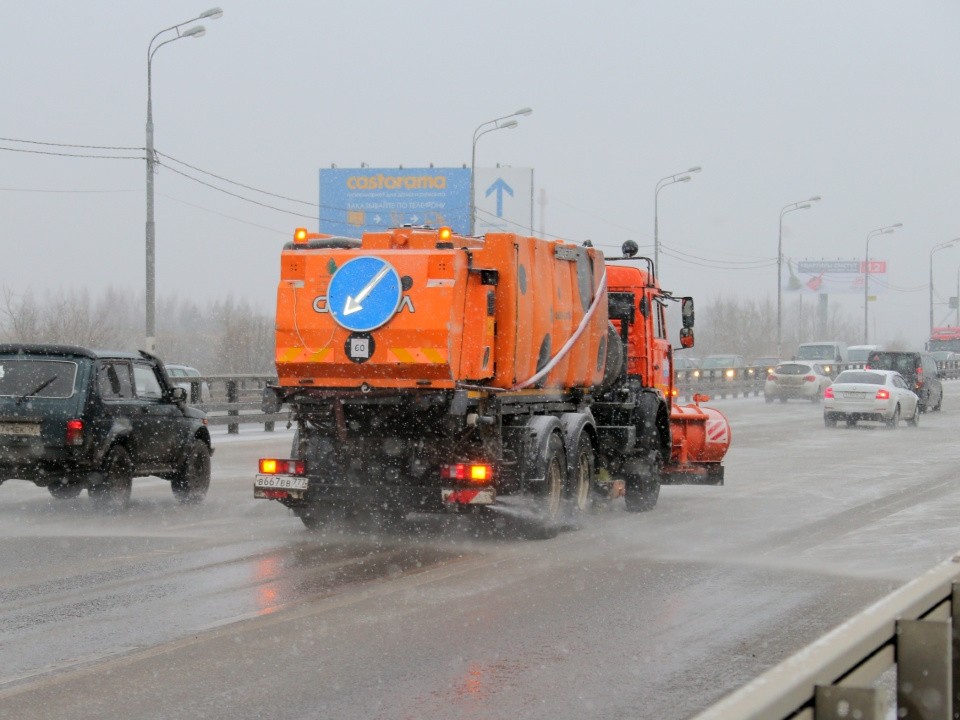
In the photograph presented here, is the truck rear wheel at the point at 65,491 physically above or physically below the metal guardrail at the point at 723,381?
below

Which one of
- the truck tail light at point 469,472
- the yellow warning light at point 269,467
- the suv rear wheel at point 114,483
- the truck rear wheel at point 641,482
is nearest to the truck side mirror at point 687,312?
the truck rear wheel at point 641,482

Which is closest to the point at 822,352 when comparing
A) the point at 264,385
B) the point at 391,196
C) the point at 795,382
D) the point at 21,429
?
the point at 795,382

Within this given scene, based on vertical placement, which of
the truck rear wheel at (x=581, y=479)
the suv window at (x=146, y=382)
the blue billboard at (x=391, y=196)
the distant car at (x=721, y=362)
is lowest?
the truck rear wheel at (x=581, y=479)

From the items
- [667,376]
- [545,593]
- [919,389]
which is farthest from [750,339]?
[545,593]

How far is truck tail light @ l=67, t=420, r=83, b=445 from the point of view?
13.0 meters

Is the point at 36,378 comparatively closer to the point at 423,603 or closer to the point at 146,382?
the point at 146,382

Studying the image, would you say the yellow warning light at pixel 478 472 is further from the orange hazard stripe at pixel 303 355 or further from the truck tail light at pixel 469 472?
the orange hazard stripe at pixel 303 355

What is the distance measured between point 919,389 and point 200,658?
118 ft

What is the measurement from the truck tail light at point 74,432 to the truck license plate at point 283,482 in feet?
7.49

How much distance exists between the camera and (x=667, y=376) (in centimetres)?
1588

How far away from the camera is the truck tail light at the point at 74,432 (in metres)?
13.0

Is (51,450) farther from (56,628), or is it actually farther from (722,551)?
(722,551)

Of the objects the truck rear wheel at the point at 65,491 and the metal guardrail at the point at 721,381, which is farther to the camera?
the metal guardrail at the point at 721,381

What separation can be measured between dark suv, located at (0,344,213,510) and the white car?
71.6 feet
